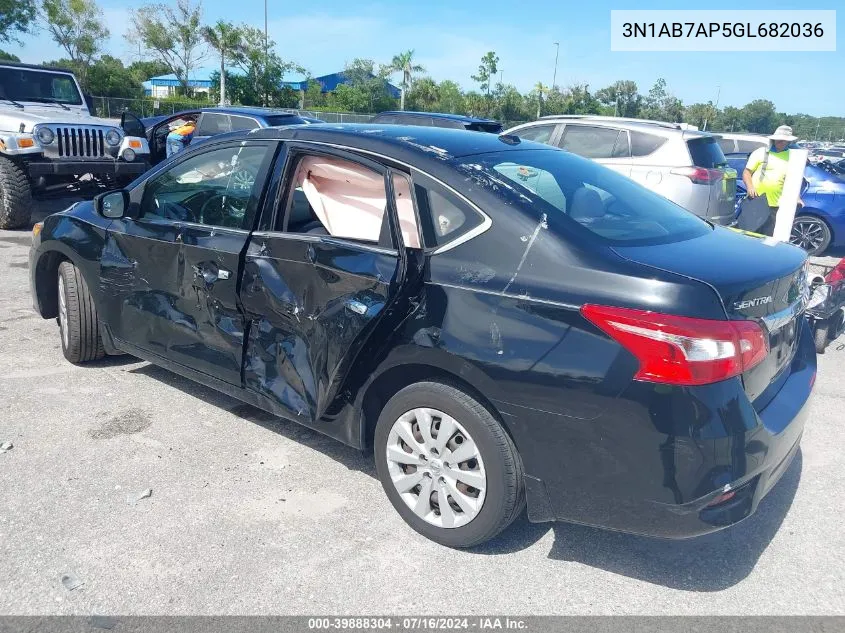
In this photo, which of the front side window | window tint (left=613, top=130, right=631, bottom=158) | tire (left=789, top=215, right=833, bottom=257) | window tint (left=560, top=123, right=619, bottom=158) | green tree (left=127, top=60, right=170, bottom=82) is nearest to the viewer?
window tint (left=613, top=130, right=631, bottom=158)

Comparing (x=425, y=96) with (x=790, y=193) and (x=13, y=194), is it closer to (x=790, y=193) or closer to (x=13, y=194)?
(x=13, y=194)

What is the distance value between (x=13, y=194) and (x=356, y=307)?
28.4ft

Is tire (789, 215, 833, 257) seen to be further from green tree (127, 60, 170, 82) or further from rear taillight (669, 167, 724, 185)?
green tree (127, 60, 170, 82)

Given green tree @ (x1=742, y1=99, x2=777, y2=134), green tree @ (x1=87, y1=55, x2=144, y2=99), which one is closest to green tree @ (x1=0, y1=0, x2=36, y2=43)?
green tree @ (x1=87, y1=55, x2=144, y2=99)

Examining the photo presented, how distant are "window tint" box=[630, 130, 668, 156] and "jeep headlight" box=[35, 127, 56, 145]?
7.74m

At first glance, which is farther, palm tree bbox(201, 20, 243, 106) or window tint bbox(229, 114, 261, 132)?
palm tree bbox(201, 20, 243, 106)

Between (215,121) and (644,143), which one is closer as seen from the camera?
(644,143)

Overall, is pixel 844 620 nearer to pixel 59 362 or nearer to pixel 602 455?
pixel 602 455

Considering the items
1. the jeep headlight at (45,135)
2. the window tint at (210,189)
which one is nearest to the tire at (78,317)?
the window tint at (210,189)

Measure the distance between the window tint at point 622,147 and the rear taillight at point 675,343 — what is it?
6.75 m

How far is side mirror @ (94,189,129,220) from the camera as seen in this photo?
4.20 meters

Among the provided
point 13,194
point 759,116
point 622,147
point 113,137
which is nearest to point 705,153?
point 622,147

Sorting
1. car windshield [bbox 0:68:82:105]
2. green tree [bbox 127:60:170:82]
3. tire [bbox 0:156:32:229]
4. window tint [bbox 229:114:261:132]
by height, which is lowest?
tire [bbox 0:156:32:229]

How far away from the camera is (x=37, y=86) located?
10.7 m
